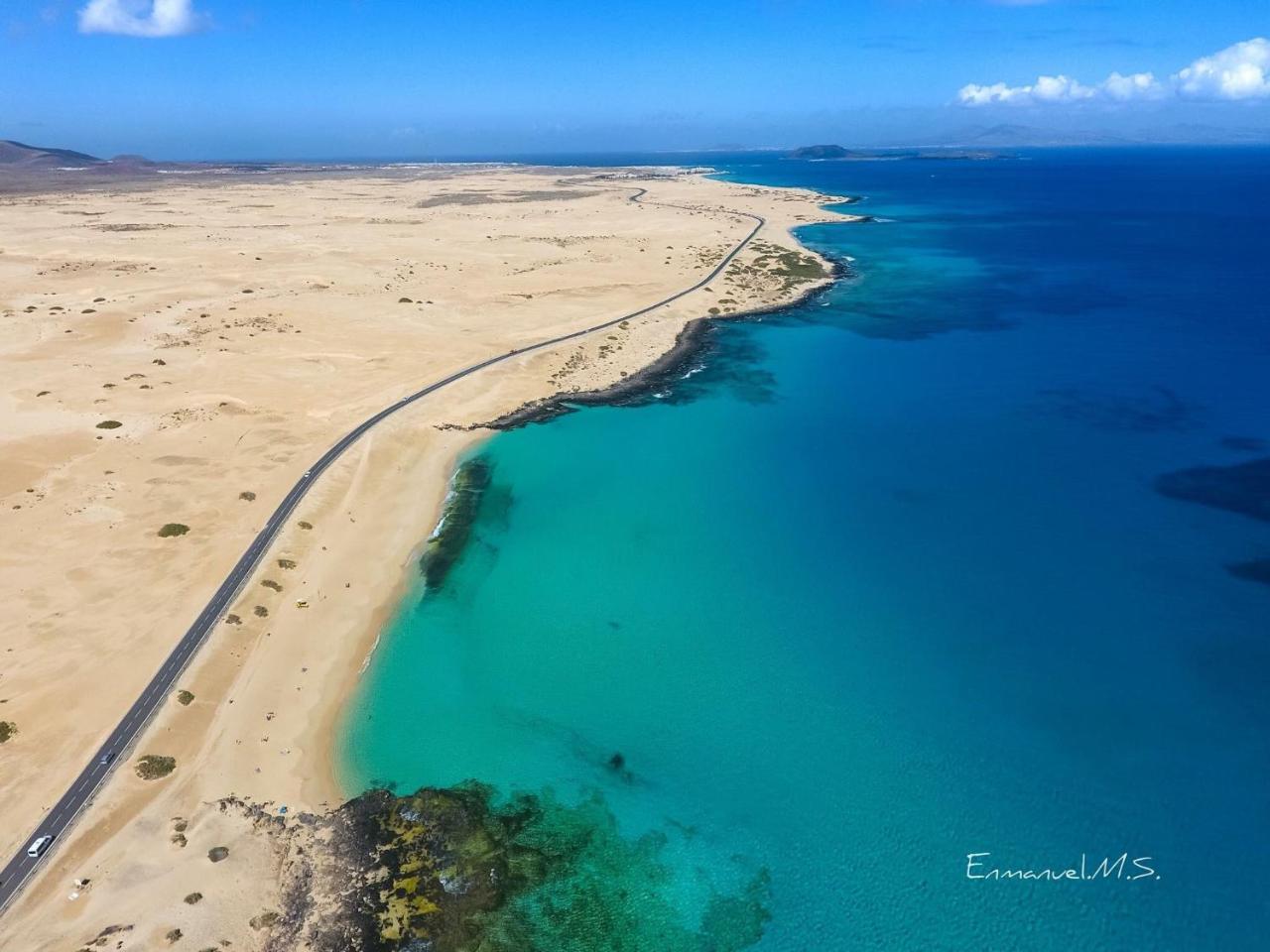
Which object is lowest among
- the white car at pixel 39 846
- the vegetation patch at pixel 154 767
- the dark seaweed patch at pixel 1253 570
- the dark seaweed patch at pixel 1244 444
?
the white car at pixel 39 846

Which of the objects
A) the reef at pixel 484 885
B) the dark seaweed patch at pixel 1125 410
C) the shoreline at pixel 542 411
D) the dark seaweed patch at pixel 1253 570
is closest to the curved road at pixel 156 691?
the shoreline at pixel 542 411

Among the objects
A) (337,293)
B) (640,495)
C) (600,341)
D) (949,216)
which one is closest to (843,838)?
(640,495)

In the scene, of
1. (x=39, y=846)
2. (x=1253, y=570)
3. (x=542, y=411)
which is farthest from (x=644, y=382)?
(x=39, y=846)

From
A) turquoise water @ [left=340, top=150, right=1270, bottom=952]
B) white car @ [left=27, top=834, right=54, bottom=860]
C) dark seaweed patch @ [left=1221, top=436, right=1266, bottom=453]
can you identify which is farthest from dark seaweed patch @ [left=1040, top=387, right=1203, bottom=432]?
white car @ [left=27, top=834, right=54, bottom=860]

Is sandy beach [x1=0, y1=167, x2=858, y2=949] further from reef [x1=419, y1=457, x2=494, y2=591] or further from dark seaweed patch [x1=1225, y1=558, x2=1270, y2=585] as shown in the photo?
dark seaweed patch [x1=1225, y1=558, x2=1270, y2=585]

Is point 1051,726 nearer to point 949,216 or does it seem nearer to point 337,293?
point 337,293
